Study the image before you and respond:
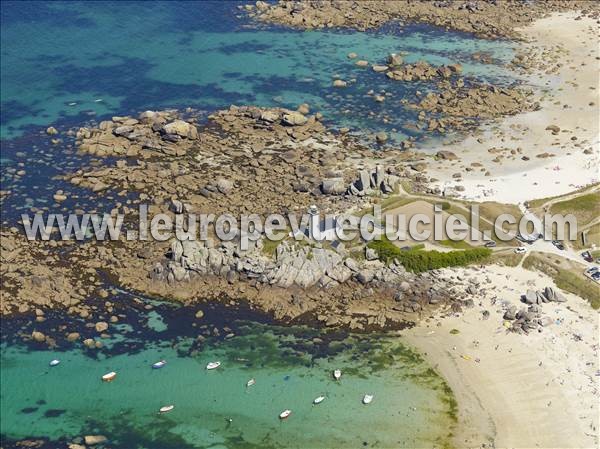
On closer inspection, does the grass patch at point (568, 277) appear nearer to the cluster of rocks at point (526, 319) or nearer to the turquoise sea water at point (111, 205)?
the cluster of rocks at point (526, 319)

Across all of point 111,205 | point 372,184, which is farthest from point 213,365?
point 372,184

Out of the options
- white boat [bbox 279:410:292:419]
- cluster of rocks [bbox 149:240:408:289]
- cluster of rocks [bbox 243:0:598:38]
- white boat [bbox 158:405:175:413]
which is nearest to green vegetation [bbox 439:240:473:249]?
cluster of rocks [bbox 149:240:408:289]

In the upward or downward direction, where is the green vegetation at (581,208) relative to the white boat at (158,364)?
upward

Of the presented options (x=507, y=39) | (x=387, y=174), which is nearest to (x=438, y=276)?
(x=387, y=174)

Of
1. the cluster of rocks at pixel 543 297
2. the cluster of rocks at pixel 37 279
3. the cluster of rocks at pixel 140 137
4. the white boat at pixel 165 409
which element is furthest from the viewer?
the cluster of rocks at pixel 140 137

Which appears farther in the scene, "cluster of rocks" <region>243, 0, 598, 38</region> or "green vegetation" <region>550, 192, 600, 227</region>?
"cluster of rocks" <region>243, 0, 598, 38</region>

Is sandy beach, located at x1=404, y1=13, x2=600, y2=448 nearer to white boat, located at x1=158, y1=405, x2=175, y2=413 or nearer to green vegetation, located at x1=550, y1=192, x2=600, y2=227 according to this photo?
green vegetation, located at x1=550, y1=192, x2=600, y2=227

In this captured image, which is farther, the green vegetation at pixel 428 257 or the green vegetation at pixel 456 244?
the green vegetation at pixel 456 244

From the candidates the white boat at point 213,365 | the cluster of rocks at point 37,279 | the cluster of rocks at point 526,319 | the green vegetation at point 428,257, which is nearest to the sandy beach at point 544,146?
the green vegetation at point 428,257
